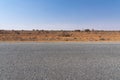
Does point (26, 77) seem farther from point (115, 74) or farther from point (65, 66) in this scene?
point (115, 74)

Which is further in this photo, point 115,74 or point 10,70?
point 10,70

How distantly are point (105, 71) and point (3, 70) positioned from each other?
11.0 feet

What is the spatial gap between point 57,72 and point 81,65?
1384 millimetres

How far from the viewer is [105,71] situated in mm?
6871

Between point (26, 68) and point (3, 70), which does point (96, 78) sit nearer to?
point (26, 68)

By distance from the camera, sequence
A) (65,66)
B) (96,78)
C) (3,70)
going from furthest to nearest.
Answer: (65,66) → (3,70) → (96,78)

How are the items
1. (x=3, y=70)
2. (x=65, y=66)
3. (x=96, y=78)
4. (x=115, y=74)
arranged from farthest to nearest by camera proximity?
(x=65, y=66), (x=3, y=70), (x=115, y=74), (x=96, y=78)

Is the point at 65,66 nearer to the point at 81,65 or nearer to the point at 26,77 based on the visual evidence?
the point at 81,65

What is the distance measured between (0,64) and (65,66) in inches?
96.9

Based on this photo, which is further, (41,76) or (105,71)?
(105,71)

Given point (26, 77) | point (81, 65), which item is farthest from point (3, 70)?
point (81, 65)

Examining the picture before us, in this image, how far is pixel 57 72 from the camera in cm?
674

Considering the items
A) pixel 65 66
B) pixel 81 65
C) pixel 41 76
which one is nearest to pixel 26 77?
pixel 41 76

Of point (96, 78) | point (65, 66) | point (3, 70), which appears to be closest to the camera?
point (96, 78)
